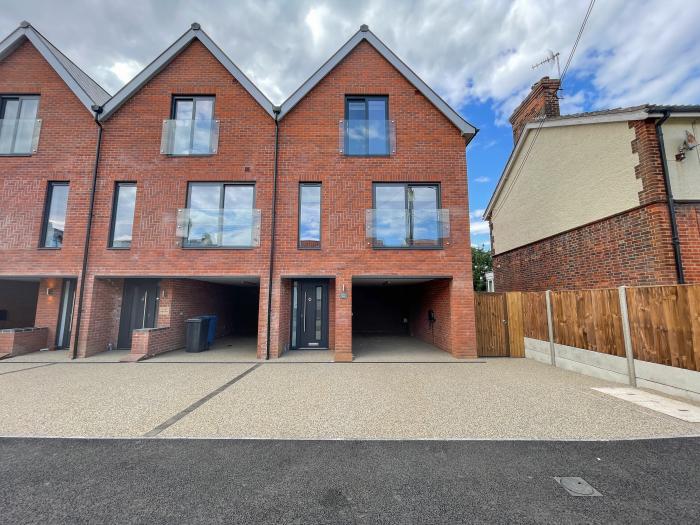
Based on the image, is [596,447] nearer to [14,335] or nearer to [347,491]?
[347,491]

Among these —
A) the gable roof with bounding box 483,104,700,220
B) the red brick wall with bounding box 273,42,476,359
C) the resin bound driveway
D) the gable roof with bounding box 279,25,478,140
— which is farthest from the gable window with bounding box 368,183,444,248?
the gable roof with bounding box 483,104,700,220

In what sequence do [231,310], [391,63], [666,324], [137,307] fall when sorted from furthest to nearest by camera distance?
[231,310]
[137,307]
[391,63]
[666,324]

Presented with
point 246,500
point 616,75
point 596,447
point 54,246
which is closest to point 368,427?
point 246,500

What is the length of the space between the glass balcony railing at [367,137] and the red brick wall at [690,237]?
643cm

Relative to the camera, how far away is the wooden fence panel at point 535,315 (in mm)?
7781

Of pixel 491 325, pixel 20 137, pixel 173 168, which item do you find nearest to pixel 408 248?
pixel 491 325

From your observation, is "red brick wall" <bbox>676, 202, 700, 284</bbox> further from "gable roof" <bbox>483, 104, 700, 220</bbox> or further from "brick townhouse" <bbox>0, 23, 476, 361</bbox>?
"brick townhouse" <bbox>0, 23, 476, 361</bbox>

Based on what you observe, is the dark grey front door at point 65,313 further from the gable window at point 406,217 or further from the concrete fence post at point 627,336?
the concrete fence post at point 627,336

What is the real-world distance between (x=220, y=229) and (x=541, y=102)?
443 inches

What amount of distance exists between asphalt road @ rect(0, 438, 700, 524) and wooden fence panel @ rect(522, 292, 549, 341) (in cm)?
463

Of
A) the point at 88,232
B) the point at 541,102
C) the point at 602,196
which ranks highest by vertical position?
the point at 541,102

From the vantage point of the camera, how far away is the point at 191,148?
884 cm

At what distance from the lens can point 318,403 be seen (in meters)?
4.66

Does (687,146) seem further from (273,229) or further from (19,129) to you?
(19,129)
